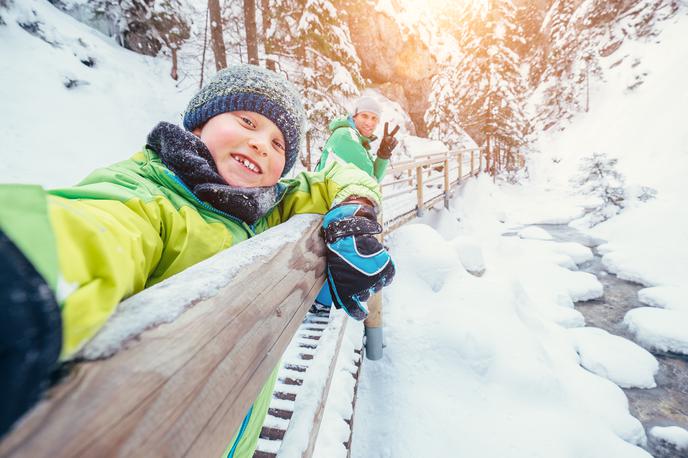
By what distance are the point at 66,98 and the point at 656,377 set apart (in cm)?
1308

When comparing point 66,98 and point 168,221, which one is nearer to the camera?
point 168,221

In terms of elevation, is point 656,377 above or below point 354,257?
below

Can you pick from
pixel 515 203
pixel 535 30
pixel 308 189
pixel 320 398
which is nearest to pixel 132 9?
pixel 308 189

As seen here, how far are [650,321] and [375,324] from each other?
4761 millimetres

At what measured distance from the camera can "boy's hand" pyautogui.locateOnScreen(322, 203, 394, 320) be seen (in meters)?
1.10

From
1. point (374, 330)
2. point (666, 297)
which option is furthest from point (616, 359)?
point (374, 330)

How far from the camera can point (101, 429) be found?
302mm

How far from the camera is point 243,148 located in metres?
1.29

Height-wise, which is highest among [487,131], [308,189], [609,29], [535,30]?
[535,30]

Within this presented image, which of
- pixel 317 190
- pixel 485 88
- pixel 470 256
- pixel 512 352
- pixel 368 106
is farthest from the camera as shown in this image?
pixel 485 88

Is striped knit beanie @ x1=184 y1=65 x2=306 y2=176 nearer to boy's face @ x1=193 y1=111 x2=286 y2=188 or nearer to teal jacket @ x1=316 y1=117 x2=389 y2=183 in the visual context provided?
boy's face @ x1=193 y1=111 x2=286 y2=188

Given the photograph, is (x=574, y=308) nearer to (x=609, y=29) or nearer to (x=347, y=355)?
(x=347, y=355)

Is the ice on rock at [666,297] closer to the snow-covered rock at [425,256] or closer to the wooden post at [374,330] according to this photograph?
the snow-covered rock at [425,256]

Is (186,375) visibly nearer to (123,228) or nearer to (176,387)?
(176,387)
